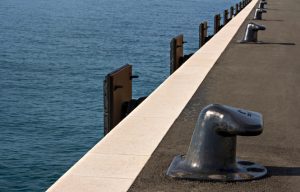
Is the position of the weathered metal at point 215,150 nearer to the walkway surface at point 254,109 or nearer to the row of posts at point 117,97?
the walkway surface at point 254,109

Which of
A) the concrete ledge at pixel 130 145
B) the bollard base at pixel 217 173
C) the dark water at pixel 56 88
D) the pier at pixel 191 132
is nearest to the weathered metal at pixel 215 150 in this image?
the bollard base at pixel 217 173

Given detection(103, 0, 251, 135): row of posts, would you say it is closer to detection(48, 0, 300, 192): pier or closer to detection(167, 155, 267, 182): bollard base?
detection(48, 0, 300, 192): pier

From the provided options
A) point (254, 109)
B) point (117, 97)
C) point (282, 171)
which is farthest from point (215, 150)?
point (254, 109)

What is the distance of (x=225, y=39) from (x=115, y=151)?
14.3 meters

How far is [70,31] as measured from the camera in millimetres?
101188

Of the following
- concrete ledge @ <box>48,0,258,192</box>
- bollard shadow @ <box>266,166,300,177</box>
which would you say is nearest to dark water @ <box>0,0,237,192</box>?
concrete ledge @ <box>48,0,258,192</box>

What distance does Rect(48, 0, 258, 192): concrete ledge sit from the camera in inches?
232

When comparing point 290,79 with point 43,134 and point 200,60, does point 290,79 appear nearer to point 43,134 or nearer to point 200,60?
point 200,60

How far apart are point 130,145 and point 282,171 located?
164 cm

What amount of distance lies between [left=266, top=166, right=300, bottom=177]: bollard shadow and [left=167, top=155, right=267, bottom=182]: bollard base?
0.30 ft

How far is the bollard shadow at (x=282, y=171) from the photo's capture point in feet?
20.9

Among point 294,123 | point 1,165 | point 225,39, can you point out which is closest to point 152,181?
point 294,123

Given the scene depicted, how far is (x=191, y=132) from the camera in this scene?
26.4 feet

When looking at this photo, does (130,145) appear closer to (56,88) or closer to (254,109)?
(254,109)
